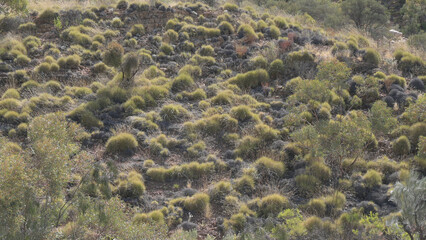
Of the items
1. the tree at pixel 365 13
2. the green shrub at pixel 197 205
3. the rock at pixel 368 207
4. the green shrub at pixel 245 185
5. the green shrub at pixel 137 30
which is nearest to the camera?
the rock at pixel 368 207

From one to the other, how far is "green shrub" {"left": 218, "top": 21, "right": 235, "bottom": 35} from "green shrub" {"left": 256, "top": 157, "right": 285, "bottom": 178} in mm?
8460

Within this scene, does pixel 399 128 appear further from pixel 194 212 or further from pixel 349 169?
pixel 194 212

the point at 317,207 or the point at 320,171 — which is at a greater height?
the point at 320,171

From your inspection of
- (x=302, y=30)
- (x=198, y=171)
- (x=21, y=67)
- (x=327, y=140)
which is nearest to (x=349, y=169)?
(x=327, y=140)

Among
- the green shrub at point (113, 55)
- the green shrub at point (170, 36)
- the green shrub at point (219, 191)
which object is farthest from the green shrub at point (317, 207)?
the green shrub at point (170, 36)

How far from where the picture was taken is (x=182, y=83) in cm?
1486

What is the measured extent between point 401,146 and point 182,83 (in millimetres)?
7322

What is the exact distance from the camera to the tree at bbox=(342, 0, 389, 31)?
32.1 meters

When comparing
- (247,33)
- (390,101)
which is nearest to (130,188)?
(390,101)

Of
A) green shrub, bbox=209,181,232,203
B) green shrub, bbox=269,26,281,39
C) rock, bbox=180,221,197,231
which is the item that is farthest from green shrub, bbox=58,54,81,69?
rock, bbox=180,221,197,231

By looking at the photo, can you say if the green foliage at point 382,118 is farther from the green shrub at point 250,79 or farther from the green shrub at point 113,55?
the green shrub at point 113,55

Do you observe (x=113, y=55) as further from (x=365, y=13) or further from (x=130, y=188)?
(x=365, y=13)

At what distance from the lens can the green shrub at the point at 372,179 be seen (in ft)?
33.8

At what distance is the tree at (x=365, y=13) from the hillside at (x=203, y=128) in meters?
14.8
